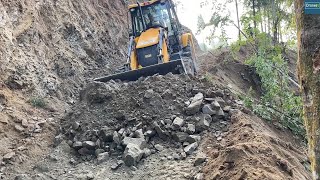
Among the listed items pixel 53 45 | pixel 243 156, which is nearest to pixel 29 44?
pixel 53 45

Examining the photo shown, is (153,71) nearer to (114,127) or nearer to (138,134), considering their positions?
(114,127)

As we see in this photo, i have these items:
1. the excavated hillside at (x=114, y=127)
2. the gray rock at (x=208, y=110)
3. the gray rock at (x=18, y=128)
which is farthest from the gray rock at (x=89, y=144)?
the gray rock at (x=208, y=110)

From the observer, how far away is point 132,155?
5699 mm

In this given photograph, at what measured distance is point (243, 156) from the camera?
4598 millimetres

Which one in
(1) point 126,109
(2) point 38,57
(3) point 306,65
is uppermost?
(3) point 306,65

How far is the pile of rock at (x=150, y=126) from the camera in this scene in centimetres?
605

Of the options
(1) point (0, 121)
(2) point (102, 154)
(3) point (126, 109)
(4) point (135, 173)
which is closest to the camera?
(4) point (135, 173)

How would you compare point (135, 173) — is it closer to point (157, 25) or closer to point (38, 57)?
point (38, 57)

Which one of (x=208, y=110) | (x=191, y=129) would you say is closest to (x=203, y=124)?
(x=191, y=129)

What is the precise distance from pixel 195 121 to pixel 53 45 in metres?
5.63

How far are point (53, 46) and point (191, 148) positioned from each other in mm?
6123

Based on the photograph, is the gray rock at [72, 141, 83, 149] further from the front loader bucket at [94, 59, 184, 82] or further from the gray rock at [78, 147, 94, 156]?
the front loader bucket at [94, 59, 184, 82]

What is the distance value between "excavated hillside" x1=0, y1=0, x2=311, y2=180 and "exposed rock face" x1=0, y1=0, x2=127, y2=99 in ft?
0.12

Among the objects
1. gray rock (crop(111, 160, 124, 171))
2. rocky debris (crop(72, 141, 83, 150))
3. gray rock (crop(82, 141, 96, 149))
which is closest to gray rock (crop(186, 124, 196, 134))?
gray rock (crop(111, 160, 124, 171))
